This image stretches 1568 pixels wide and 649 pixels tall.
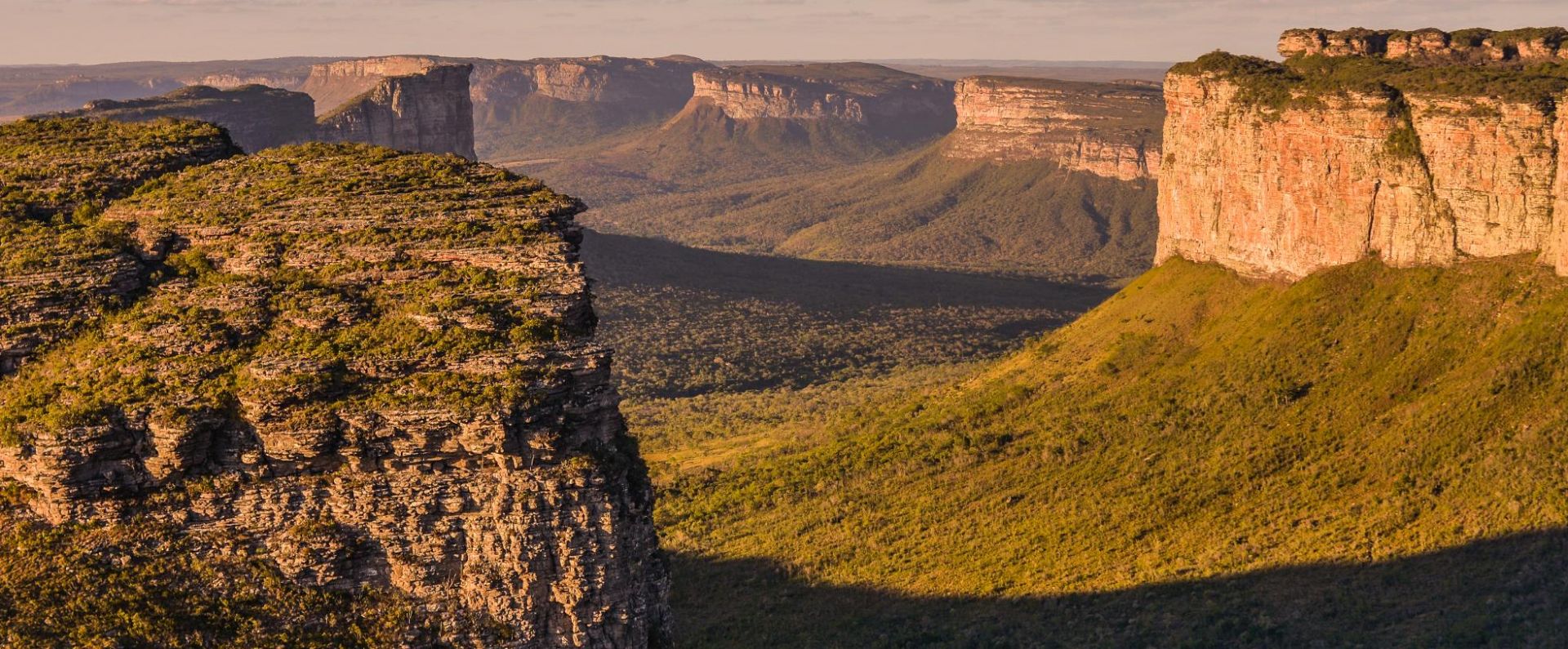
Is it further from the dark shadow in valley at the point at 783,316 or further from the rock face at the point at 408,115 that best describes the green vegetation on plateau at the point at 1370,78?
the rock face at the point at 408,115

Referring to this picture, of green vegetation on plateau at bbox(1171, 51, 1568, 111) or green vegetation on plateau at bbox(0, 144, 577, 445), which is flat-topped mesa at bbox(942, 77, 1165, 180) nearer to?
green vegetation on plateau at bbox(1171, 51, 1568, 111)

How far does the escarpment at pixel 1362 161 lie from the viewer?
5700 centimetres

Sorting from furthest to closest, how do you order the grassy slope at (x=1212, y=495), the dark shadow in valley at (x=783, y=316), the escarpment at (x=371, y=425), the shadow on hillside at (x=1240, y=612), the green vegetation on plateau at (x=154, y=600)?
the dark shadow in valley at (x=783, y=316) < the grassy slope at (x=1212, y=495) < the shadow on hillside at (x=1240, y=612) < the escarpment at (x=371, y=425) < the green vegetation on plateau at (x=154, y=600)

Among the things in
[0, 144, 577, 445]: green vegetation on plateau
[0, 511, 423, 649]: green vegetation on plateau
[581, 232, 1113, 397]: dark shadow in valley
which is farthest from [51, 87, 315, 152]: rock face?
[0, 511, 423, 649]: green vegetation on plateau

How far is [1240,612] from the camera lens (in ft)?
156

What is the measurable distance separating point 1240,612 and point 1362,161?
23.5m

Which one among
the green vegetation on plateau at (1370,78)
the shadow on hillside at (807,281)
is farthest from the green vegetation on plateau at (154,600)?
the shadow on hillside at (807,281)

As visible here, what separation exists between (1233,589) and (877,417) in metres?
31.1

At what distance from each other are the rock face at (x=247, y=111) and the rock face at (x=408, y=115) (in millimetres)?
2376

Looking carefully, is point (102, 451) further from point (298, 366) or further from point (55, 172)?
point (55, 172)

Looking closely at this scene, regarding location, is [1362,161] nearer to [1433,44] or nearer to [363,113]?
[1433,44]

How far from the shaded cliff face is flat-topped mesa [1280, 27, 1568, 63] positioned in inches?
2072

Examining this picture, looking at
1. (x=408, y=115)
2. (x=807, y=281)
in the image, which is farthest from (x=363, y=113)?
(x=807, y=281)

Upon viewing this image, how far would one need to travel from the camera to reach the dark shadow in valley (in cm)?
10712
